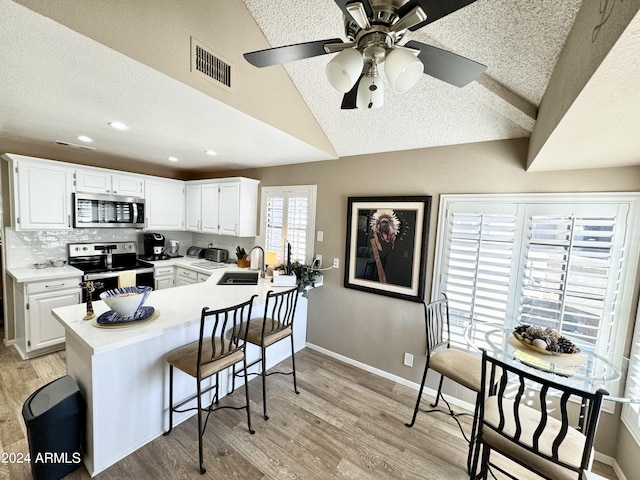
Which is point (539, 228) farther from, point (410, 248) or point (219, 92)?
point (219, 92)

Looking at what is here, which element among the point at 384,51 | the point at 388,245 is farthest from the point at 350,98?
the point at 388,245

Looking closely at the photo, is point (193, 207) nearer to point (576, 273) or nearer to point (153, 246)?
point (153, 246)

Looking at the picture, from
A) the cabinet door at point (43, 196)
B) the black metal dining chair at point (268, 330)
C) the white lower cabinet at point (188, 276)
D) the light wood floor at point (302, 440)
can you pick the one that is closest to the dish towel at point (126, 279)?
the white lower cabinet at point (188, 276)

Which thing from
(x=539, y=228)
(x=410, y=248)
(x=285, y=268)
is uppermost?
(x=539, y=228)

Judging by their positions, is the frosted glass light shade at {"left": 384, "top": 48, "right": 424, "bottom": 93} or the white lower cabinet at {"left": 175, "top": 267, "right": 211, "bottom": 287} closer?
the frosted glass light shade at {"left": 384, "top": 48, "right": 424, "bottom": 93}

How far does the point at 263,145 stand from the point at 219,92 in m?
0.93

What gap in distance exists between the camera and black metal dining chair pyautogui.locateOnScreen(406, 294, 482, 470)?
6.02 ft

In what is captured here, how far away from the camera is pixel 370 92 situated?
1.18 metres

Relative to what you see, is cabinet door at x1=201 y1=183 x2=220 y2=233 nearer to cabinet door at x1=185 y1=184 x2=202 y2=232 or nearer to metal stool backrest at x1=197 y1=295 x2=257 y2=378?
cabinet door at x1=185 y1=184 x2=202 y2=232

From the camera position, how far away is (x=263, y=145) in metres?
2.55

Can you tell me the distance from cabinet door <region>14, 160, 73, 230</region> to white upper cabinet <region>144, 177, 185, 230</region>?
881mm

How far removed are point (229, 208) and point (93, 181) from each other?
1.67m

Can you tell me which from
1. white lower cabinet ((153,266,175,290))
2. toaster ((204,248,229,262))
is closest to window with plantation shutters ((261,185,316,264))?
toaster ((204,248,229,262))

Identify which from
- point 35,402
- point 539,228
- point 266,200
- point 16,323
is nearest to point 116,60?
point 35,402
